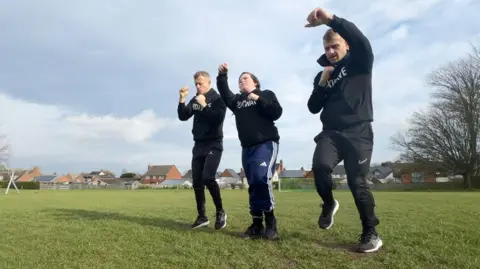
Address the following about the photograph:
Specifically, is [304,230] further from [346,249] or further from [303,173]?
[303,173]

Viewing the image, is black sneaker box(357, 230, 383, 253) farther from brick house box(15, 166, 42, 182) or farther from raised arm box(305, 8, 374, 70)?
brick house box(15, 166, 42, 182)

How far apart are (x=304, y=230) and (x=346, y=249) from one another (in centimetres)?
98

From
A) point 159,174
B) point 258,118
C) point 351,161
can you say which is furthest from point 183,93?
point 159,174

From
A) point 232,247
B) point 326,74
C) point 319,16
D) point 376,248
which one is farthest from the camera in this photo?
point 326,74

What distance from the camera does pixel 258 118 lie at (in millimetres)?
4863

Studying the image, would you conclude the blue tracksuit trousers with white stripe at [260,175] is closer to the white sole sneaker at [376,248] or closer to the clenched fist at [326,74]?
the clenched fist at [326,74]

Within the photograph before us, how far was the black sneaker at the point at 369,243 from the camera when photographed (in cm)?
361

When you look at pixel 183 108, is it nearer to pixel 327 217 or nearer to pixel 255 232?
pixel 255 232

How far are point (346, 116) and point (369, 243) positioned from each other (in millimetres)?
1338

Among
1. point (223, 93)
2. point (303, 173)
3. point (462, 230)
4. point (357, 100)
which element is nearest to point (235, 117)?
point (223, 93)

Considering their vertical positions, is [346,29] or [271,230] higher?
[346,29]

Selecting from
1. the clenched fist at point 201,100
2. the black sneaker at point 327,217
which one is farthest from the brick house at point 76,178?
the black sneaker at point 327,217

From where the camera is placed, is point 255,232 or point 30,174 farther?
point 30,174

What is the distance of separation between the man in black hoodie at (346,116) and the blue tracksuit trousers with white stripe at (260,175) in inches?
26.7
